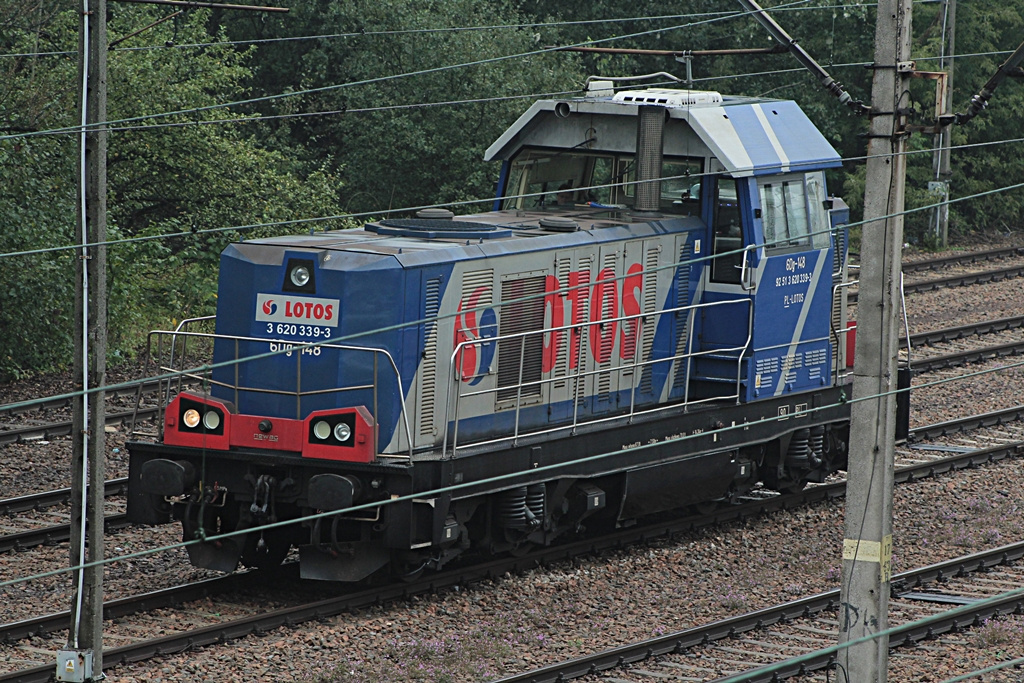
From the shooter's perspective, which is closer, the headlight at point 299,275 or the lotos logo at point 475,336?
the headlight at point 299,275

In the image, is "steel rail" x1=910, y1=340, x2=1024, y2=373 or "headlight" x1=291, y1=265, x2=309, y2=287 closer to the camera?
"headlight" x1=291, y1=265, x2=309, y2=287

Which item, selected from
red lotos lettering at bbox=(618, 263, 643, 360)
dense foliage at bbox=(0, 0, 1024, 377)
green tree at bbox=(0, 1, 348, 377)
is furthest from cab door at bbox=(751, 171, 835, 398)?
green tree at bbox=(0, 1, 348, 377)

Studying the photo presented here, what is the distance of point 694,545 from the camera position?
13133mm

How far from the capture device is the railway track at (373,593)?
9896 millimetres

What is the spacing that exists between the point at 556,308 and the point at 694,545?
2615mm

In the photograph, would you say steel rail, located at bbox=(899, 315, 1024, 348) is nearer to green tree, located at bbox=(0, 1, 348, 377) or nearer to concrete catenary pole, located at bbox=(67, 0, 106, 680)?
green tree, located at bbox=(0, 1, 348, 377)

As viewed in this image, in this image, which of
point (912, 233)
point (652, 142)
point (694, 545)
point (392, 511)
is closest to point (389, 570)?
point (392, 511)

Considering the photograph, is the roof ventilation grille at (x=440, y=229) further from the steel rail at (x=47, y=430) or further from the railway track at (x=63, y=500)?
the steel rail at (x=47, y=430)

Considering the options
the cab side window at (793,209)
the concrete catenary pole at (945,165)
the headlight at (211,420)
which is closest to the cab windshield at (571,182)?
the cab side window at (793,209)

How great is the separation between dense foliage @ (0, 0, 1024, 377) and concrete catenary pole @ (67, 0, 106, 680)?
12.5ft

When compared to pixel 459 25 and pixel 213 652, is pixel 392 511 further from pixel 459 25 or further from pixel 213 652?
pixel 459 25

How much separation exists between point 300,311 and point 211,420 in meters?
1.04

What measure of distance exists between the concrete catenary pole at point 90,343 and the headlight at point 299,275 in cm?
182

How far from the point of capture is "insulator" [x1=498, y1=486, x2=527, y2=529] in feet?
37.9
